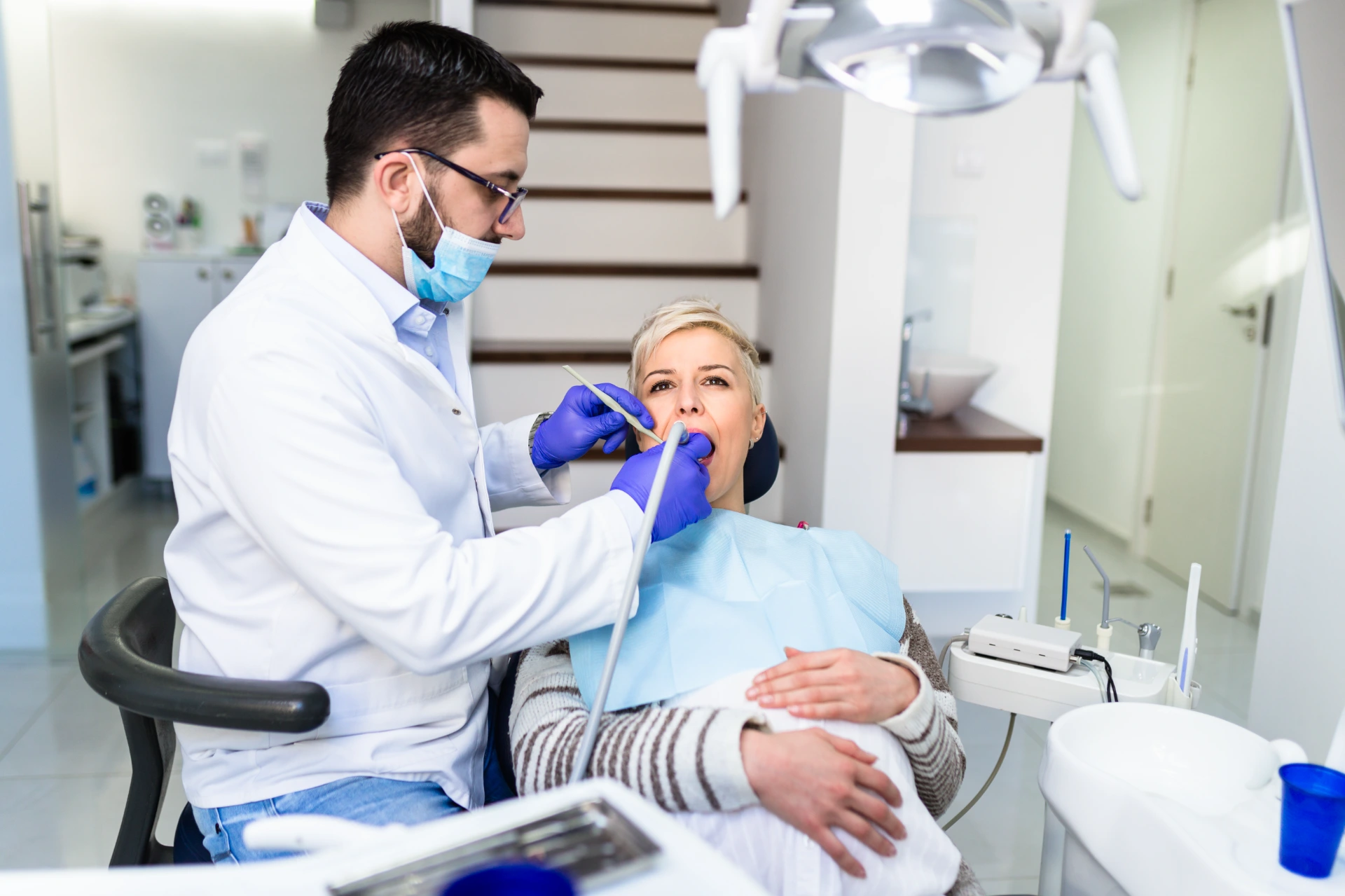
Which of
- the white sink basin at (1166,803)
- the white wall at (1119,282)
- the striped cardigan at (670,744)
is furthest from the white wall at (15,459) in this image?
the white wall at (1119,282)

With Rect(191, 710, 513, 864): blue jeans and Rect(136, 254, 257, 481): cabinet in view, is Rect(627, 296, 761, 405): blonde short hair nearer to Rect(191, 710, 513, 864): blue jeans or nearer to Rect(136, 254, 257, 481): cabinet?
Rect(191, 710, 513, 864): blue jeans

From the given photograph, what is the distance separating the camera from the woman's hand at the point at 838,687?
1.21 m

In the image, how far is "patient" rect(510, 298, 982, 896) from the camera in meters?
1.14

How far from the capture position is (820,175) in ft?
9.36

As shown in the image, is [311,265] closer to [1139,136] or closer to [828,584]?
[828,584]

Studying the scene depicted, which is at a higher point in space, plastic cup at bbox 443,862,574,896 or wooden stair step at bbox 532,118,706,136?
wooden stair step at bbox 532,118,706,136

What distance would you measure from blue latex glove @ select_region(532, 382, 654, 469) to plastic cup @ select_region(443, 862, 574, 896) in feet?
3.11

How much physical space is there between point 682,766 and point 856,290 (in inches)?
71.4

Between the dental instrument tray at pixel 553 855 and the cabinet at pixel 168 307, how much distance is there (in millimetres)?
3683

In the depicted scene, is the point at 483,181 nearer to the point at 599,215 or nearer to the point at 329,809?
the point at 329,809

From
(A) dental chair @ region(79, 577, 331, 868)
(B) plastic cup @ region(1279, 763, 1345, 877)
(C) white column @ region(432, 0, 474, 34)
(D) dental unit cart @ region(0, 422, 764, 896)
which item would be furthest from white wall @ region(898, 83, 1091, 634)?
(D) dental unit cart @ region(0, 422, 764, 896)

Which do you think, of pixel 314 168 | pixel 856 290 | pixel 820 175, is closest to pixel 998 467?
pixel 856 290

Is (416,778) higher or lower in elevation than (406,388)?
lower

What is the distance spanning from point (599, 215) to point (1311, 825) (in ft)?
10.3
